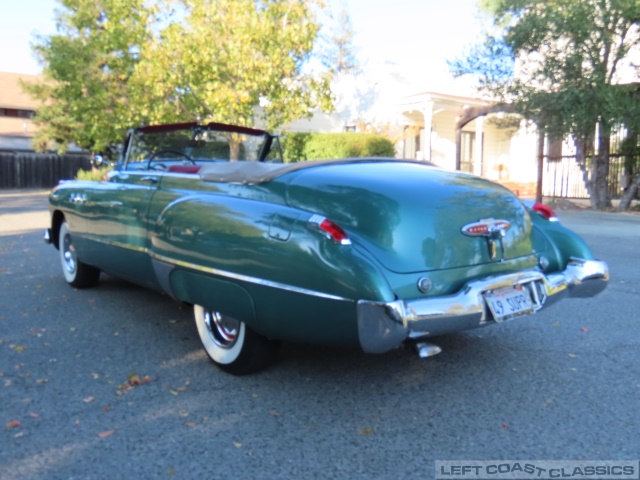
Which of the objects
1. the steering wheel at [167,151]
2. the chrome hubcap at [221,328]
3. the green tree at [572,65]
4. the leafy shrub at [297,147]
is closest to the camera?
the chrome hubcap at [221,328]

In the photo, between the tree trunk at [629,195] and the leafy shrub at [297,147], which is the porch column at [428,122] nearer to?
the leafy shrub at [297,147]

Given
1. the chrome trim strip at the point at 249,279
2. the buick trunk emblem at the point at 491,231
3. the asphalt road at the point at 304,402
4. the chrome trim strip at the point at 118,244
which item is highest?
the buick trunk emblem at the point at 491,231

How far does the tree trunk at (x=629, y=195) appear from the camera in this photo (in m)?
14.9

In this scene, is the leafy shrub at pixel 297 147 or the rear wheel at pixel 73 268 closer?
the rear wheel at pixel 73 268

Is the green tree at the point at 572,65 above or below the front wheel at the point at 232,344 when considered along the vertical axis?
above

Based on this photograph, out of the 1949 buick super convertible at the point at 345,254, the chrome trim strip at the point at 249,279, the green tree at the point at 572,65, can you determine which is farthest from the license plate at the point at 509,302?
the green tree at the point at 572,65

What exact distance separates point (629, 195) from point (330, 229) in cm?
1400

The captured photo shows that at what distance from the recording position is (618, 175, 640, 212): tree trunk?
14.9 meters

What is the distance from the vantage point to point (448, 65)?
16125 mm

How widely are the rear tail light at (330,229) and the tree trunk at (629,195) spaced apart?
13.9 meters

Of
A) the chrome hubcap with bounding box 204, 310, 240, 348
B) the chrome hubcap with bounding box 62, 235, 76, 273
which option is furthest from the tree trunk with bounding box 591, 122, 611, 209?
the chrome hubcap with bounding box 204, 310, 240, 348

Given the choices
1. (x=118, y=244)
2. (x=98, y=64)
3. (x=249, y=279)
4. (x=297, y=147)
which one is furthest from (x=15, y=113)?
(x=249, y=279)

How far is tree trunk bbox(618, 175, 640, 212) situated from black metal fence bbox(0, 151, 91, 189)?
27.1m

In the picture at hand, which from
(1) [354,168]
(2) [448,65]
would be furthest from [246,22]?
(1) [354,168]
